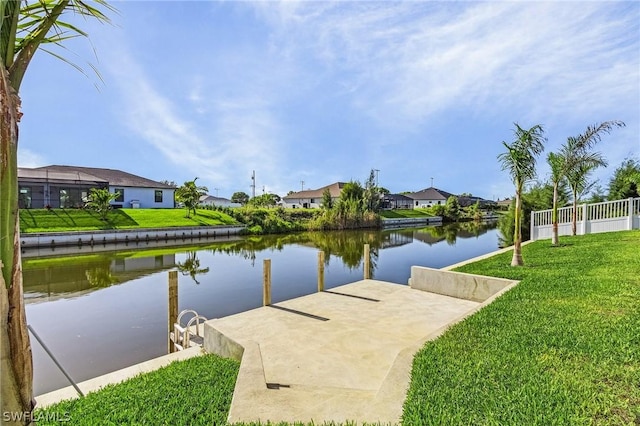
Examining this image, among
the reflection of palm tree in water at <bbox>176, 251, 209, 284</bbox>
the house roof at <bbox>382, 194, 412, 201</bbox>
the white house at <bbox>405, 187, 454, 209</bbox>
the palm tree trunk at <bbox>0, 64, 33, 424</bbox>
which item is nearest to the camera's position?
the palm tree trunk at <bbox>0, 64, 33, 424</bbox>

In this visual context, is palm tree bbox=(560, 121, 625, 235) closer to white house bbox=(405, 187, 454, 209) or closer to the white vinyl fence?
the white vinyl fence

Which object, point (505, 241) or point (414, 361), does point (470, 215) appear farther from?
point (414, 361)

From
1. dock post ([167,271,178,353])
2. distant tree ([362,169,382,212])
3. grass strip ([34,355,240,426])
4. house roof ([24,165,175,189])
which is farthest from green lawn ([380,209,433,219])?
grass strip ([34,355,240,426])

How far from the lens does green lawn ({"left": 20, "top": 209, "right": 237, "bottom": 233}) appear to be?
23.0 metres

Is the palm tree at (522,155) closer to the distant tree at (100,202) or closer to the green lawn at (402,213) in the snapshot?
the distant tree at (100,202)

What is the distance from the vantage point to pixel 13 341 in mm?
1475

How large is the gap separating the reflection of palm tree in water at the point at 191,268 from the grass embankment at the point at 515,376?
31.7ft

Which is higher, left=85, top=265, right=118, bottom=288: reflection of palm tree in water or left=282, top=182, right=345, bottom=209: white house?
left=282, top=182, right=345, bottom=209: white house

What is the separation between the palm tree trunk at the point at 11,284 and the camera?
1434 millimetres

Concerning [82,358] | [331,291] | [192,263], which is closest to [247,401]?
[82,358]

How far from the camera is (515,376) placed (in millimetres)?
3021

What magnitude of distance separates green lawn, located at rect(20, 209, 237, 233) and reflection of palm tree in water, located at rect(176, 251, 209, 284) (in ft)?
35.0

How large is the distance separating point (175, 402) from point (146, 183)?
37514 millimetres

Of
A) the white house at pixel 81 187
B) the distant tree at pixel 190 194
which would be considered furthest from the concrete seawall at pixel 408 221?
the white house at pixel 81 187
